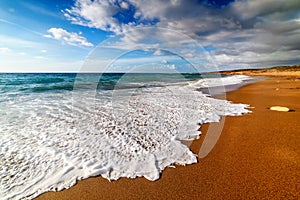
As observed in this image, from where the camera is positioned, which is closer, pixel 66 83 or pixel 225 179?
pixel 225 179

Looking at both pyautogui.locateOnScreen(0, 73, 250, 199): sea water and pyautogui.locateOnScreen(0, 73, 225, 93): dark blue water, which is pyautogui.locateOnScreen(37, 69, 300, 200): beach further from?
pyautogui.locateOnScreen(0, 73, 225, 93): dark blue water

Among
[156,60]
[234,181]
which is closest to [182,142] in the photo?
[234,181]

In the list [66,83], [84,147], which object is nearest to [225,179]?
[84,147]

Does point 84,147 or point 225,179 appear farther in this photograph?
point 84,147

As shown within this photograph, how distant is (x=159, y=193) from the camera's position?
286cm

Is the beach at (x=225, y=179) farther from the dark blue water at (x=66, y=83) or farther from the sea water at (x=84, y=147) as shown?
the dark blue water at (x=66, y=83)

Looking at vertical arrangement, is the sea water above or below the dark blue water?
below

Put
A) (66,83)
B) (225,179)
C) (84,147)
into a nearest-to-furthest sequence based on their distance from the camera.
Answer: (225,179) < (84,147) < (66,83)

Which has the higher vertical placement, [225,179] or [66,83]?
[66,83]

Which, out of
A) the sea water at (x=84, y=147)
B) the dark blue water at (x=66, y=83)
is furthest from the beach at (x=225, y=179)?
the dark blue water at (x=66, y=83)

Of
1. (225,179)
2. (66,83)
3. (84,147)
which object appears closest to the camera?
(225,179)

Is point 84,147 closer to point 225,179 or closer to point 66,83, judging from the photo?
point 225,179

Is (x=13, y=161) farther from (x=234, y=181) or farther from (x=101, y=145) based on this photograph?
(x=234, y=181)

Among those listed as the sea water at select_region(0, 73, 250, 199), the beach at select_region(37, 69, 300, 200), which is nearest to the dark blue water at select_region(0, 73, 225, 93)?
the sea water at select_region(0, 73, 250, 199)
